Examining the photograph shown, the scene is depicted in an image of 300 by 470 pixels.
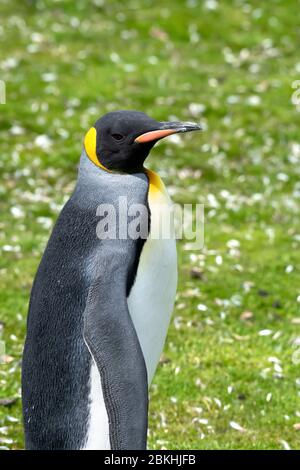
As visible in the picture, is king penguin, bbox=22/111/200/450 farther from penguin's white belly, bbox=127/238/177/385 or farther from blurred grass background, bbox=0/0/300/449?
blurred grass background, bbox=0/0/300/449

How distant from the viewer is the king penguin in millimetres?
3953

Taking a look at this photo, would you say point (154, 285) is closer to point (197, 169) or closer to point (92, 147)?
point (92, 147)

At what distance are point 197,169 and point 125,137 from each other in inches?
229

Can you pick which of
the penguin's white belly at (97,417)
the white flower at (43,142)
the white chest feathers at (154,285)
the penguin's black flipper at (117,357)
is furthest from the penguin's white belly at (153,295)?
the white flower at (43,142)

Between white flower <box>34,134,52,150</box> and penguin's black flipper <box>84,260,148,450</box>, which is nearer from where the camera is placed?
penguin's black flipper <box>84,260,148,450</box>

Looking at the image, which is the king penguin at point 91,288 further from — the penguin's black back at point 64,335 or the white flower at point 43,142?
the white flower at point 43,142

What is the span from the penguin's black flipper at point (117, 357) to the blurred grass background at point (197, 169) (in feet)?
5.23

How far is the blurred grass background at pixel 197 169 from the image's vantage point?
19.2 feet

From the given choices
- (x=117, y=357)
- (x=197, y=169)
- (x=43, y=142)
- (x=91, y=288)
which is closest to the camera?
(x=117, y=357)

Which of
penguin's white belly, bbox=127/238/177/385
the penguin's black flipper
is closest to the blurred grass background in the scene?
penguin's white belly, bbox=127/238/177/385

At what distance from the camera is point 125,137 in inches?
161

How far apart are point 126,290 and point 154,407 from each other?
1924mm
